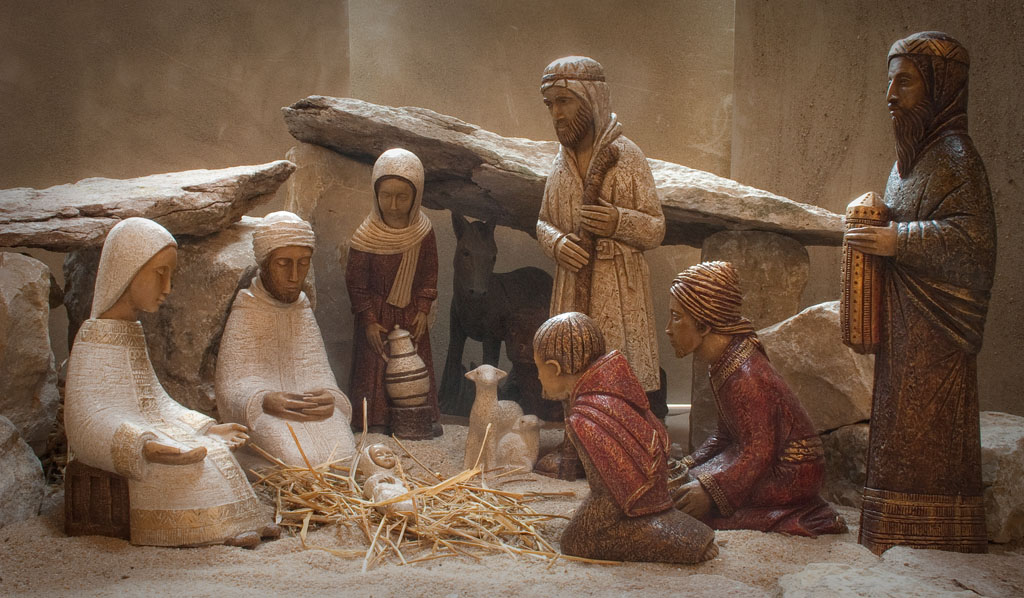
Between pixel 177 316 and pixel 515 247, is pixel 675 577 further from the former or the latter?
pixel 515 247

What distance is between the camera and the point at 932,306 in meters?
3.42

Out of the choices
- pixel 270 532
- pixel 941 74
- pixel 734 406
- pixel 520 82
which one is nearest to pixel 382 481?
pixel 270 532

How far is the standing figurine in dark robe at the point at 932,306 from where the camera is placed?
336cm

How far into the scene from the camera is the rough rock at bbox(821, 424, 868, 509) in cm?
441

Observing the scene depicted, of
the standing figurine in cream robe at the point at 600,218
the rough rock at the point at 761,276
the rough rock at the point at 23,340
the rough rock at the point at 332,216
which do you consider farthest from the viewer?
the rough rock at the point at 332,216

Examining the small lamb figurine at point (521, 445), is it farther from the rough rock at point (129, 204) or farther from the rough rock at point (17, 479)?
the rough rock at point (17, 479)

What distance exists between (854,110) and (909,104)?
2.83 meters

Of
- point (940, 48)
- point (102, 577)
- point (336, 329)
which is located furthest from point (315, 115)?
point (940, 48)

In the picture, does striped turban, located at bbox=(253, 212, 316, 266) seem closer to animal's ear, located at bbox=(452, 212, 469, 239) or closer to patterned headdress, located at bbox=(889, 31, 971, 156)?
animal's ear, located at bbox=(452, 212, 469, 239)

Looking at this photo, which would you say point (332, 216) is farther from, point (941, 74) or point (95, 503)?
point (941, 74)

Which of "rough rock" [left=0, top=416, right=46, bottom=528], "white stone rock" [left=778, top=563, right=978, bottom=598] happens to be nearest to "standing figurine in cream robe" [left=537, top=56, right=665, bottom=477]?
"white stone rock" [left=778, top=563, right=978, bottom=598]

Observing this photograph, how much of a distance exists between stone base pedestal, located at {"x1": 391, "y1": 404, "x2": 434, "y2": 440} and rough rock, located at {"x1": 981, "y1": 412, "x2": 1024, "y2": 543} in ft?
9.40

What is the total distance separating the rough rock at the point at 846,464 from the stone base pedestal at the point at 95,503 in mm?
3111

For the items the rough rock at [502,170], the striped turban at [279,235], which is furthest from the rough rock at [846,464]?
the striped turban at [279,235]
